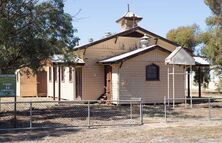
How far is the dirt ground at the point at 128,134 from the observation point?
12.9 metres

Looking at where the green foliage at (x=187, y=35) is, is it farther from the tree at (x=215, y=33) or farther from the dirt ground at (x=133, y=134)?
the dirt ground at (x=133, y=134)

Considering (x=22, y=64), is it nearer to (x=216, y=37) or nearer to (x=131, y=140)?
(x=131, y=140)

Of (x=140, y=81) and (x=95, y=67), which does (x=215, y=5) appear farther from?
(x=95, y=67)

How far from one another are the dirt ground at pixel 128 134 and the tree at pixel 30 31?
568 centimetres

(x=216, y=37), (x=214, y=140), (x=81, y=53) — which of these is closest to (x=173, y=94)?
(x=81, y=53)

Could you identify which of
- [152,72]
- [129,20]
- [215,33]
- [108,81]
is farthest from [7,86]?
[215,33]

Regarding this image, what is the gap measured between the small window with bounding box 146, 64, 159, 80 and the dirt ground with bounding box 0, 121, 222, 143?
11.1m

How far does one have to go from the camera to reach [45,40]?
20422mm

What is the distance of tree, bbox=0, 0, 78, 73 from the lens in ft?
64.2

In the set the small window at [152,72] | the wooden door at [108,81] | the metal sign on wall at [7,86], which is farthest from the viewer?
the wooden door at [108,81]

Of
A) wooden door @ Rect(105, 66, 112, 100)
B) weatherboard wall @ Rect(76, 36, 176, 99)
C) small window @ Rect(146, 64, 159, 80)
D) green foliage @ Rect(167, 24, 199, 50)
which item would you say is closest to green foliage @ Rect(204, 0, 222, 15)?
weatherboard wall @ Rect(76, 36, 176, 99)

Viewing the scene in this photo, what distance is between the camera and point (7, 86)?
1577 cm

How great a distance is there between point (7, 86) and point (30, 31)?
4847 millimetres

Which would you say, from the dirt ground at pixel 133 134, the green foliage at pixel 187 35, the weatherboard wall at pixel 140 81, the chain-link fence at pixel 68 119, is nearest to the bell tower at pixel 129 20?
the weatherboard wall at pixel 140 81
